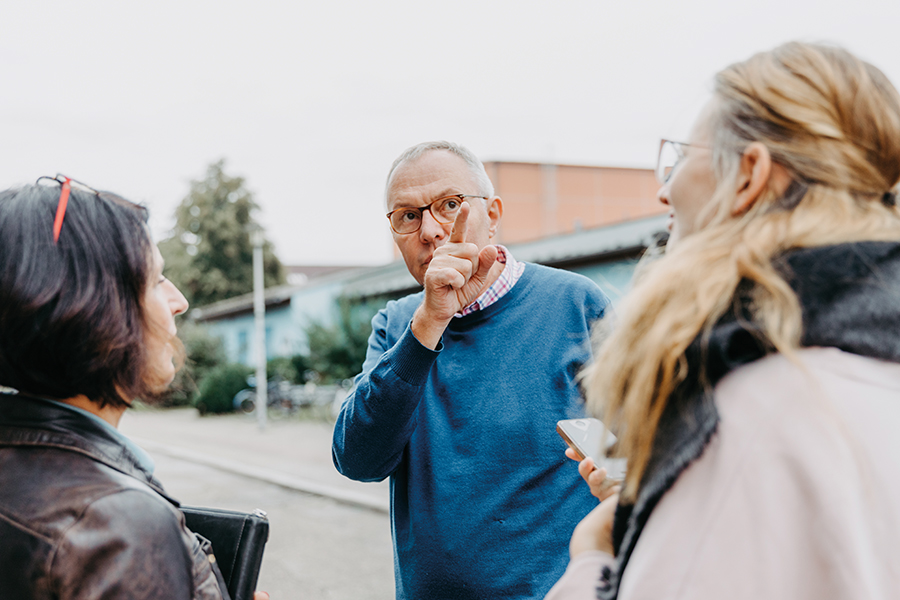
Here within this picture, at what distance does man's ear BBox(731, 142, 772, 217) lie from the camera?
0.93 metres

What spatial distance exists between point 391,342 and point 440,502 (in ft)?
1.69

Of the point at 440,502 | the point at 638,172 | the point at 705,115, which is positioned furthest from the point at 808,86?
the point at 638,172

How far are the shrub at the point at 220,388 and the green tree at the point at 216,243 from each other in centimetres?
1603

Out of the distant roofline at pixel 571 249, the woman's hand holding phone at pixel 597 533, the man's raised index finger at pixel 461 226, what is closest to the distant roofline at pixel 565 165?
the distant roofline at pixel 571 249

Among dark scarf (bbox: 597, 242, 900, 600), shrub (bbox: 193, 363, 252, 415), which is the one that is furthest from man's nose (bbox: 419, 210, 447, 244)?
shrub (bbox: 193, 363, 252, 415)

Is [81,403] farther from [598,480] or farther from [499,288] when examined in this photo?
[499,288]

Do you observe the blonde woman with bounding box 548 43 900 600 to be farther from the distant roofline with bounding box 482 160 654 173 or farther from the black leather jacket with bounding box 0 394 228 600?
the distant roofline with bounding box 482 160 654 173

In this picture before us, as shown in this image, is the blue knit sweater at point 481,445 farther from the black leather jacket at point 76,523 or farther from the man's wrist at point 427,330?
the black leather jacket at point 76,523

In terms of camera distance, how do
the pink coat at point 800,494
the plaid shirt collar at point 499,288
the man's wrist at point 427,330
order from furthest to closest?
1. the plaid shirt collar at point 499,288
2. the man's wrist at point 427,330
3. the pink coat at point 800,494

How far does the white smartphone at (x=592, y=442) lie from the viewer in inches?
46.6

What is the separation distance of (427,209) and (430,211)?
0.01m

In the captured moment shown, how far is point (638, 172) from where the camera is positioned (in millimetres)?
39219

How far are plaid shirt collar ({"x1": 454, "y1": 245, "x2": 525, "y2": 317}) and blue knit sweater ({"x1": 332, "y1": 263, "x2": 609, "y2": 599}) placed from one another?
0.02 m

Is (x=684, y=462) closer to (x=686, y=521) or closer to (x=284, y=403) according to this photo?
(x=686, y=521)
